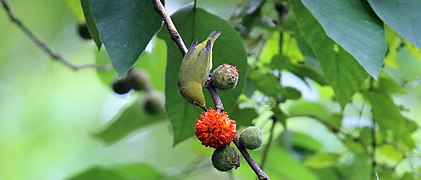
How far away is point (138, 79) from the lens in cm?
161

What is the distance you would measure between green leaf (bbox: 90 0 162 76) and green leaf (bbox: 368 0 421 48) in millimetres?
259

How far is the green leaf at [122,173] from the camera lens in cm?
150

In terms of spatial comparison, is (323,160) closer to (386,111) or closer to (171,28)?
(386,111)

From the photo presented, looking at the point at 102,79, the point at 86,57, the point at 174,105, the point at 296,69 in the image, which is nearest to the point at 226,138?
the point at 174,105

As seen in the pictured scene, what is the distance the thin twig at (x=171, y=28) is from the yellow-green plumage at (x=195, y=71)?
0.02m

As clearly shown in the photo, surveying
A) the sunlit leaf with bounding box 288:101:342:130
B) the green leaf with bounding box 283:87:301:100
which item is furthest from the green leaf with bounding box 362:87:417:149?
the sunlit leaf with bounding box 288:101:342:130

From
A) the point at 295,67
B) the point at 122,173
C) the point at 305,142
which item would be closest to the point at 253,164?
the point at 295,67

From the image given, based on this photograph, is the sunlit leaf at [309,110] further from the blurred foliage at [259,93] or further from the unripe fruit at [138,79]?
the unripe fruit at [138,79]

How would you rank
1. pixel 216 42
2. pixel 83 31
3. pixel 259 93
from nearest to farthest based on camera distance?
pixel 216 42
pixel 259 93
pixel 83 31

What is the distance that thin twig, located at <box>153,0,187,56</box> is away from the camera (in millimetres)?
777

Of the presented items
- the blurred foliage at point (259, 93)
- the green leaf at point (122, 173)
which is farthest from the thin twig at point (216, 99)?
the green leaf at point (122, 173)

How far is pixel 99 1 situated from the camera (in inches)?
33.3

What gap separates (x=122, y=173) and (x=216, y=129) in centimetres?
83

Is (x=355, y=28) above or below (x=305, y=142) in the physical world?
above
